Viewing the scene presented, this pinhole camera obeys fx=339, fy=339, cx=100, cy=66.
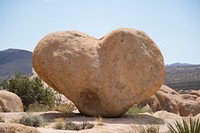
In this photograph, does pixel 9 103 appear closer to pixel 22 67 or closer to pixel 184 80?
pixel 184 80

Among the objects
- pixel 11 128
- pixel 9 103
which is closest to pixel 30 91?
pixel 9 103

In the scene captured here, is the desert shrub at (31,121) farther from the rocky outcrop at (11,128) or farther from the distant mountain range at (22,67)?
the distant mountain range at (22,67)

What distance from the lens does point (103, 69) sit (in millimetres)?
13266

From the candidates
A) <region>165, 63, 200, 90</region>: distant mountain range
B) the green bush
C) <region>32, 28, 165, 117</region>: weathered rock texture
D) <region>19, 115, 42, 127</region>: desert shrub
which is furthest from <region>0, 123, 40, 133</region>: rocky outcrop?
<region>165, 63, 200, 90</region>: distant mountain range

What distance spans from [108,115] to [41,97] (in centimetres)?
857

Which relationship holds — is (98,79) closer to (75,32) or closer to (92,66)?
(92,66)

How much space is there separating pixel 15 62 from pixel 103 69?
3202 inches

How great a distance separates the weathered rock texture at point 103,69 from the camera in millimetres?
13148

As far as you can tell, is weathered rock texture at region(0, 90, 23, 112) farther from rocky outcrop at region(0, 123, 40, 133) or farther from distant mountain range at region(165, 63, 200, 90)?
distant mountain range at region(165, 63, 200, 90)

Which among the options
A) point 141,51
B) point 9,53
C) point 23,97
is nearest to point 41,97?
point 23,97

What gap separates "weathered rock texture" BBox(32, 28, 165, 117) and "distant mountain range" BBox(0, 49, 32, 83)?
64.9 m

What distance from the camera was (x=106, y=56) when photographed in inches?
531

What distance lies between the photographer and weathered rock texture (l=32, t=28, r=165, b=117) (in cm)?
1315

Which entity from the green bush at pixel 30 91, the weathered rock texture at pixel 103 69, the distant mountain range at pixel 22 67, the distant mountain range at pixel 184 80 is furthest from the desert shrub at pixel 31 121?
the distant mountain range at pixel 22 67
